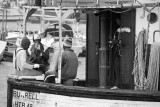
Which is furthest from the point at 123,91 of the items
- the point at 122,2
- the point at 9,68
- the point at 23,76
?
the point at 9,68

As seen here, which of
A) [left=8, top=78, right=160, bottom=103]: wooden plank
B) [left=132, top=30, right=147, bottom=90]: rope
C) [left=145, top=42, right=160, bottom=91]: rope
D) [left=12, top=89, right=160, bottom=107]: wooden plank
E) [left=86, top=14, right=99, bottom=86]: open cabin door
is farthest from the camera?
[left=86, top=14, right=99, bottom=86]: open cabin door

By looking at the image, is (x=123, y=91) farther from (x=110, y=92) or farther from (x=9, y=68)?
(x=9, y=68)

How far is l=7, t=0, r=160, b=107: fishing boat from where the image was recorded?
339 inches

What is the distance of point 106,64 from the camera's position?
32.5 ft

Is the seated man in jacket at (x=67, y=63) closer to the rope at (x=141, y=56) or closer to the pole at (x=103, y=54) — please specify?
the pole at (x=103, y=54)

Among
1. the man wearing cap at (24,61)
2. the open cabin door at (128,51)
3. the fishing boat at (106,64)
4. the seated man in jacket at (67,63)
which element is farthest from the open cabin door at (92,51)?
the man wearing cap at (24,61)

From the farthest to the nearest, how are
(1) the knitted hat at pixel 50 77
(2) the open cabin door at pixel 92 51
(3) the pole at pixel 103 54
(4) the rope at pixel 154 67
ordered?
(2) the open cabin door at pixel 92 51, (3) the pole at pixel 103 54, (1) the knitted hat at pixel 50 77, (4) the rope at pixel 154 67

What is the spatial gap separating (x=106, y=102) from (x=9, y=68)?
60.5ft

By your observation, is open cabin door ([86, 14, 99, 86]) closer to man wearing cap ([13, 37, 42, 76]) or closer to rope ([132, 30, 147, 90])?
man wearing cap ([13, 37, 42, 76])

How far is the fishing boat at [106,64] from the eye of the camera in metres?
8.60

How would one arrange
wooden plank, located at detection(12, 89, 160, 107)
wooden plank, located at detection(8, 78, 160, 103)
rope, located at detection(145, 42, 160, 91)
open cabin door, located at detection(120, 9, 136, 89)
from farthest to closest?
open cabin door, located at detection(120, 9, 136, 89)
rope, located at detection(145, 42, 160, 91)
wooden plank, located at detection(12, 89, 160, 107)
wooden plank, located at detection(8, 78, 160, 103)

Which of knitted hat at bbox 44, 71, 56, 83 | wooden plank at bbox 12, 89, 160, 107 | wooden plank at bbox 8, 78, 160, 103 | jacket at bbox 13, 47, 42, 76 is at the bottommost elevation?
wooden plank at bbox 12, 89, 160, 107

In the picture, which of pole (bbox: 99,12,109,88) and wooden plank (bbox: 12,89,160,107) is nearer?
wooden plank (bbox: 12,89,160,107)

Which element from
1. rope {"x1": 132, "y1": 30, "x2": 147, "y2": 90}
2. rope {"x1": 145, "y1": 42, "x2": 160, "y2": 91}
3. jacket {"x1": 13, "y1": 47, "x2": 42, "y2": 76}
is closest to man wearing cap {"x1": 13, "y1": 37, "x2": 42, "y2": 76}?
jacket {"x1": 13, "y1": 47, "x2": 42, "y2": 76}
